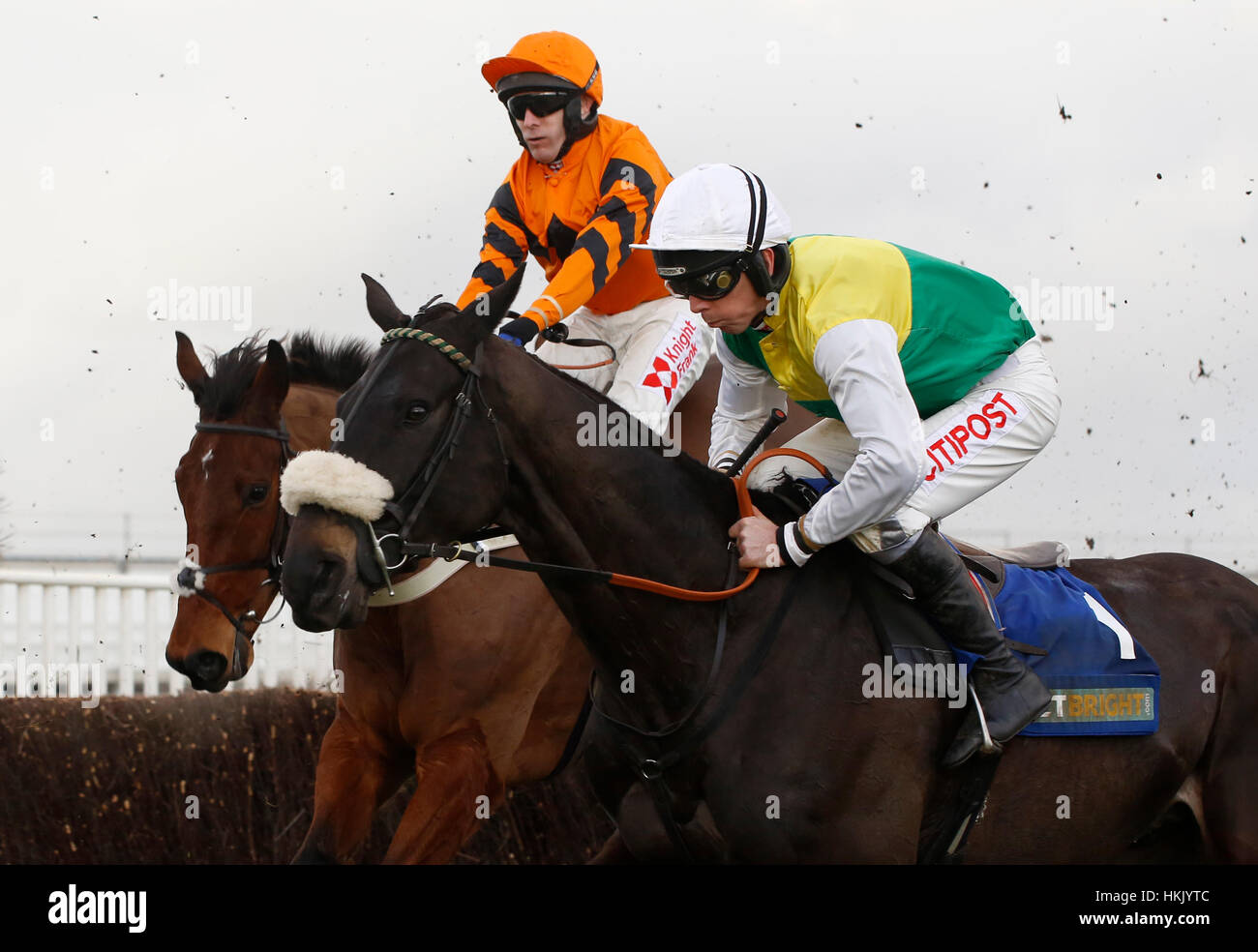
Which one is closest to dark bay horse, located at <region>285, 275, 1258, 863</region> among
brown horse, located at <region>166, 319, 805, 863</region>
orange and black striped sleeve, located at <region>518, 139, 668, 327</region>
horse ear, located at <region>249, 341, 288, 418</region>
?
orange and black striped sleeve, located at <region>518, 139, 668, 327</region>

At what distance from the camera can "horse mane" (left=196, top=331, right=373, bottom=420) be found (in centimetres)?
478

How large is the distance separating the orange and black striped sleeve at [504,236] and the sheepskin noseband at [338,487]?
2.16 meters

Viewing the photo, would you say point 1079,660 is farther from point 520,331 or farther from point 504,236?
point 504,236

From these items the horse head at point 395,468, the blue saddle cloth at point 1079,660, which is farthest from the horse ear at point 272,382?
the blue saddle cloth at point 1079,660

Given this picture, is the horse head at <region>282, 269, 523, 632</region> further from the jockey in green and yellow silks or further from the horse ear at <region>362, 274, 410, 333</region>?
the jockey in green and yellow silks

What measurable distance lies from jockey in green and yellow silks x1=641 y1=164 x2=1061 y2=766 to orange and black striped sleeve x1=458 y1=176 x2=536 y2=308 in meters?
1.52

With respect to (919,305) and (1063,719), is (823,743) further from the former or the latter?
(919,305)

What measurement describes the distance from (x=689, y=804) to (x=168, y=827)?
4.52 meters

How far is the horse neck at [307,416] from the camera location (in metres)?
4.85

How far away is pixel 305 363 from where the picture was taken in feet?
16.9

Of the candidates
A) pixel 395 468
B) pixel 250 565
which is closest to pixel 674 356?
pixel 250 565

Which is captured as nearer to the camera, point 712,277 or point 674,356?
point 712,277

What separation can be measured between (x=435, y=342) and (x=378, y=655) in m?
1.83
